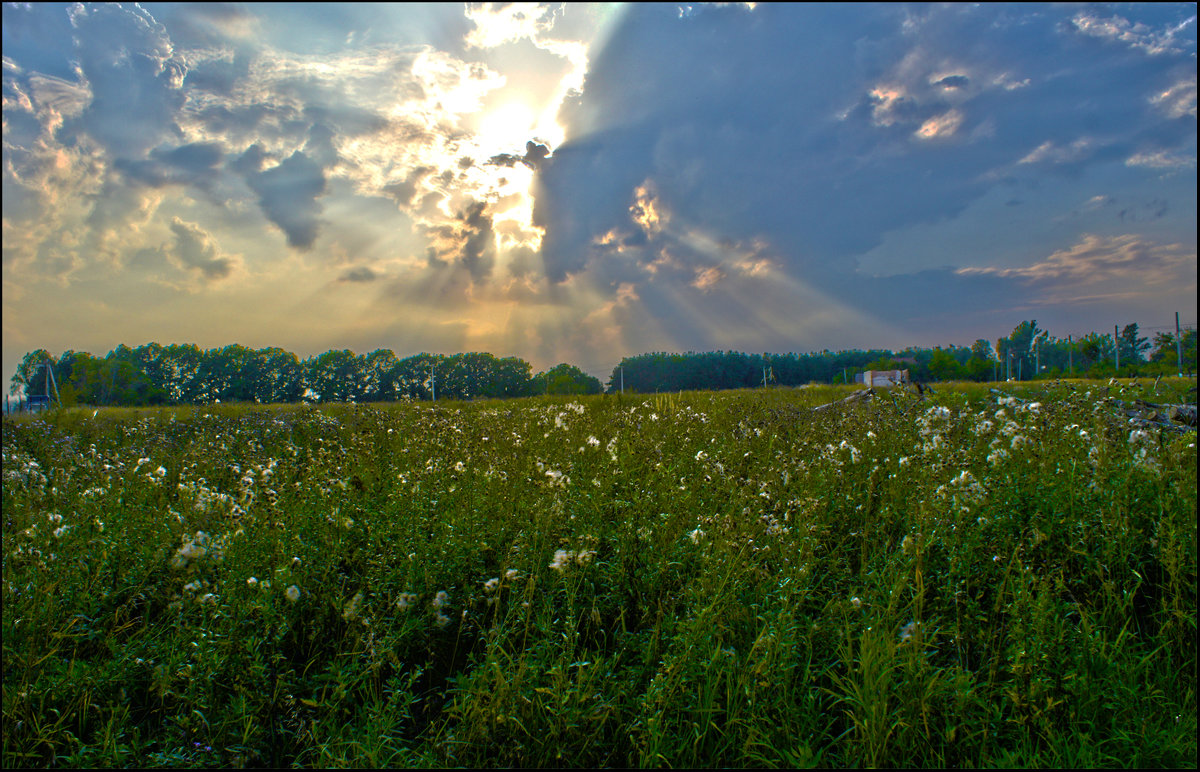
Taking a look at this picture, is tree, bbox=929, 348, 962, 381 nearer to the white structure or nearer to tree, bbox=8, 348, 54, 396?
the white structure

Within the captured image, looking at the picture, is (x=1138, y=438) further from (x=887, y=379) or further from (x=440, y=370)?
(x=440, y=370)

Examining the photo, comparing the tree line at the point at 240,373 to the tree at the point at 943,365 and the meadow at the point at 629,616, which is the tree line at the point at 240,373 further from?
the tree at the point at 943,365

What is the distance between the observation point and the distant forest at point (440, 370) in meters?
21.4

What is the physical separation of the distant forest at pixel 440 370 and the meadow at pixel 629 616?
8427mm

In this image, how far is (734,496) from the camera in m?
4.02

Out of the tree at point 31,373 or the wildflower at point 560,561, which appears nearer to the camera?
the wildflower at point 560,561

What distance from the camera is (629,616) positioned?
10.8ft

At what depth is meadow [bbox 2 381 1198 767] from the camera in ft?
7.75

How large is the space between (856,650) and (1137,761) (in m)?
1.13

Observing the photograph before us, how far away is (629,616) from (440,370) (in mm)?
62865

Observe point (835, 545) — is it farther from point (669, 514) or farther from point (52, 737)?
point (52, 737)

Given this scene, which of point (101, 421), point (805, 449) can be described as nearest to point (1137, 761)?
point (805, 449)

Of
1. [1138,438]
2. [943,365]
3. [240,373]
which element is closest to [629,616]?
[1138,438]

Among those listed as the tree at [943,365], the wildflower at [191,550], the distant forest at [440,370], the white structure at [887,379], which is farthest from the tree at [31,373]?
the tree at [943,365]
